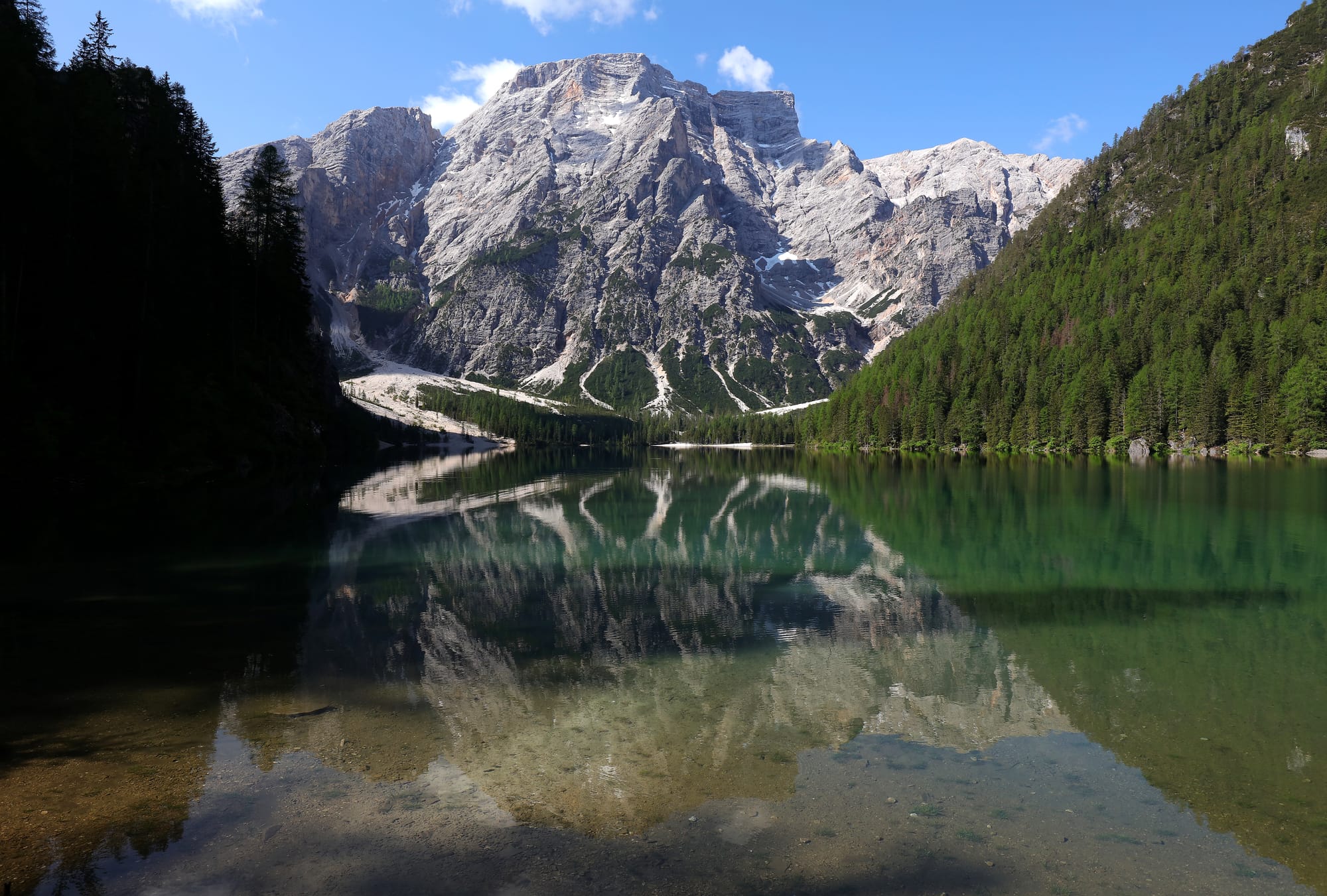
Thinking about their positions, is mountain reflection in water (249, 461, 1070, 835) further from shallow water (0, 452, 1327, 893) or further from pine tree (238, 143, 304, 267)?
pine tree (238, 143, 304, 267)

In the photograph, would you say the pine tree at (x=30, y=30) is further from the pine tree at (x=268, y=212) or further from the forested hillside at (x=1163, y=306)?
the forested hillside at (x=1163, y=306)

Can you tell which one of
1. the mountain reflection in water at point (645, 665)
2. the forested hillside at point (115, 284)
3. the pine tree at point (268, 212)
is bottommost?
the mountain reflection in water at point (645, 665)

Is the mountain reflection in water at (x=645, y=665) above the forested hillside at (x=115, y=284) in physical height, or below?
below

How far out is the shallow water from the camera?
645cm

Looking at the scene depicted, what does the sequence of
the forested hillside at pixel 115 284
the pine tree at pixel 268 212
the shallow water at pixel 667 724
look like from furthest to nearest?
the pine tree at pixel 268 212 < the forested hillside at pixel 115 284 < the shallow water at pixel 667 724

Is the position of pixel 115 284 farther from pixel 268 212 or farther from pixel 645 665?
pixel 645 665

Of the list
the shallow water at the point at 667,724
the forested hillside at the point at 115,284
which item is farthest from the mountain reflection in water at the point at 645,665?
the forested hillside at the point at 115,284

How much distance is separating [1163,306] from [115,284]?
142799mm

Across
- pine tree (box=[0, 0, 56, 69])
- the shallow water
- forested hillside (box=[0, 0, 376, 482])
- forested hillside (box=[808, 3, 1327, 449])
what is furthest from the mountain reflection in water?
forested hillside (box=[808, 3, 1327, 449])

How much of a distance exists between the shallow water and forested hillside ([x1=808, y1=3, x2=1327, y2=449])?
96495 mm

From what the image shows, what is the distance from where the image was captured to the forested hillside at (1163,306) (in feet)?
316

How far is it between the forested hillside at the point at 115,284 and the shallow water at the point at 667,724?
23.2 metres

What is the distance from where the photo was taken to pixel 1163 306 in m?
119

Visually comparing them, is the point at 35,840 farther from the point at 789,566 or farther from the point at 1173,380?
the point at 1173,380
